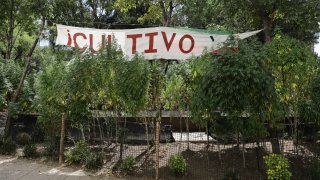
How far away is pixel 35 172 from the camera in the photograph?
8.19 m

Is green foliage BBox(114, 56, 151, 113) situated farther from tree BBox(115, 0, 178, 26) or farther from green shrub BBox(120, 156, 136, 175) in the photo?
tree BBox(115, 0, 178, 26)

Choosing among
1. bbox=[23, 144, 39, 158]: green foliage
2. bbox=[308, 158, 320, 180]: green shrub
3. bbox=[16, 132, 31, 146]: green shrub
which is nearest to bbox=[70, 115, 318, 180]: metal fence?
bbox=[308, 158, 320, 180]: green shrub

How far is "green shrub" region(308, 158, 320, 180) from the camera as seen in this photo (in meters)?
6.70

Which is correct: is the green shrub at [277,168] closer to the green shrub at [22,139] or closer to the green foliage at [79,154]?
the green foliage at [79,154]

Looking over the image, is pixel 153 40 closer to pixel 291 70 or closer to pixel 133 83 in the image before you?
pixel 133 83

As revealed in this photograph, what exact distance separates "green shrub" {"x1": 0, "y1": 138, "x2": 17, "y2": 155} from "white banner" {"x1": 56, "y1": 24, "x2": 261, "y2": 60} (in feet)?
12.8

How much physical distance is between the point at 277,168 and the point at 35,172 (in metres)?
5.90

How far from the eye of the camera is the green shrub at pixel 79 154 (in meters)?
8.84

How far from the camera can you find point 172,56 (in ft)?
26.8

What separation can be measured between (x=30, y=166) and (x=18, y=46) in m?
20.9

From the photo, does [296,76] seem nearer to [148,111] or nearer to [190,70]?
[190,70]

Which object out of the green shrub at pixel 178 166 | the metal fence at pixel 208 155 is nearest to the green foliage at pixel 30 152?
the metal fence at pixel 208 155

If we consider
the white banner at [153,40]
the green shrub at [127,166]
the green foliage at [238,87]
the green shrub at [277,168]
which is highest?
the white banner at [153,40]

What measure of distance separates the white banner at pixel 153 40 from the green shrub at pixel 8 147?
153 inches
